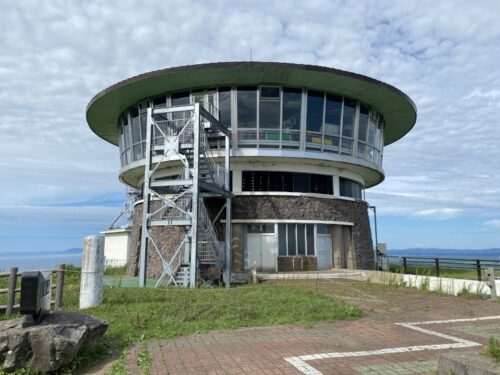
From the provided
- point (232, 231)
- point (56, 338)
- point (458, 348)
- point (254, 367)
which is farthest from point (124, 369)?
point (232, 231)

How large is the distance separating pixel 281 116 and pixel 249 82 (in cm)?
249

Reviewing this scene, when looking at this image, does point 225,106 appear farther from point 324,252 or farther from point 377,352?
point 377,352

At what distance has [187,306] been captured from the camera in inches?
430

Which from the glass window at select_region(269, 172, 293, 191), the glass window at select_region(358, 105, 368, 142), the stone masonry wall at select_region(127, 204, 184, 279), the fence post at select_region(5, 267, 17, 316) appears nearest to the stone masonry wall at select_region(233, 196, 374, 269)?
the glass window at select_region(269, 172, 293, 191)

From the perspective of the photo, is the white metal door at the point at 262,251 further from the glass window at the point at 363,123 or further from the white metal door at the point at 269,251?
the glass window at the point at 363,123

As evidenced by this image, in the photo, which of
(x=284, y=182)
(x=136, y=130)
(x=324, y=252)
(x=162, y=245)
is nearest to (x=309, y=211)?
(x=284, y=182)

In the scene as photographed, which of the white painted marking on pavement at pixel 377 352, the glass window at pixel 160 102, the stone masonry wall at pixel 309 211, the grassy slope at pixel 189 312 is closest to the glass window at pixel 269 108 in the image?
the stone masonry wall at pixel 309 211

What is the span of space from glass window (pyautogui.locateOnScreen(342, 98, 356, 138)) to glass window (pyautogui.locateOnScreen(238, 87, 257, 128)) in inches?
212

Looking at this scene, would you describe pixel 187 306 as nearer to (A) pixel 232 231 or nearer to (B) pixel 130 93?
(A) pixel 232 231

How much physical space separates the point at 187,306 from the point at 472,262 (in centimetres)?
1367

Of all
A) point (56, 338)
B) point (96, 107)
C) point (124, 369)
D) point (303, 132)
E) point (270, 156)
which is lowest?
point (124, 369)

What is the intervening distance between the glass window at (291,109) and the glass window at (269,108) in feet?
1.29

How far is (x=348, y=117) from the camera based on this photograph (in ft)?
80.5

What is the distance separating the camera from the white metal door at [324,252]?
23.5 meters
